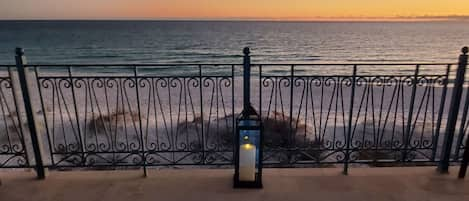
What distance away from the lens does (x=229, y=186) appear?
2875 millimetres

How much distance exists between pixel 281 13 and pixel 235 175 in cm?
2957

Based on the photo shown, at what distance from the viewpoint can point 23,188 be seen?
111 inches

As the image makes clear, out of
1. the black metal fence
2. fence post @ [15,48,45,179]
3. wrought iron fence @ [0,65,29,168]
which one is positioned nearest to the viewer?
fence post @ [15,48,45,179]

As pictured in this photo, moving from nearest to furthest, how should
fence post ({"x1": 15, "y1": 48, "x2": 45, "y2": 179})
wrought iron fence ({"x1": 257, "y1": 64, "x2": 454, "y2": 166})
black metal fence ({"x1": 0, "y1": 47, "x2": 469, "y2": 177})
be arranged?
fence post ({"x1": 15, "y1": 48, "x2": 45, "y2": 179}) → black metal fence ({"x1": 0, "y1": 47, "x2": 469, "y2": 177}) → wrought iron fence ({"x1": 257, "y1": 64, "x2": 454, "y2": 166})

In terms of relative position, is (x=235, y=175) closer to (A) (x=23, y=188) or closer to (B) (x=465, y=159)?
(A) (x=23, y=188)

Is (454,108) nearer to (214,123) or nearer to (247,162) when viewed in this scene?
(247,162)

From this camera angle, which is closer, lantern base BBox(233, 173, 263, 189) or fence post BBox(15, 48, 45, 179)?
fence post BBox(15, 48, 45, 179)

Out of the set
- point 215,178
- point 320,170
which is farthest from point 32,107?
point 320,170

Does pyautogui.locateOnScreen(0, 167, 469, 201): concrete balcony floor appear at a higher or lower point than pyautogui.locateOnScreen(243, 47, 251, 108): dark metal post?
lower

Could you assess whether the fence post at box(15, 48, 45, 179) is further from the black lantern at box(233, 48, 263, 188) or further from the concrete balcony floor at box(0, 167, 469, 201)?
the black lantern at box(233, 48, 263, 188)

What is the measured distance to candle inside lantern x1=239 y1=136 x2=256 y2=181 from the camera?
2.72 meters

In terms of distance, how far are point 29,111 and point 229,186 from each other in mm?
1739

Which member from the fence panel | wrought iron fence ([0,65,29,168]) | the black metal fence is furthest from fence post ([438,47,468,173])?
wrought iron fence ([0,65,29,168])

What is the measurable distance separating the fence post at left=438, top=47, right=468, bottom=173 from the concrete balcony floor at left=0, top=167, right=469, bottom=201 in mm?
118
